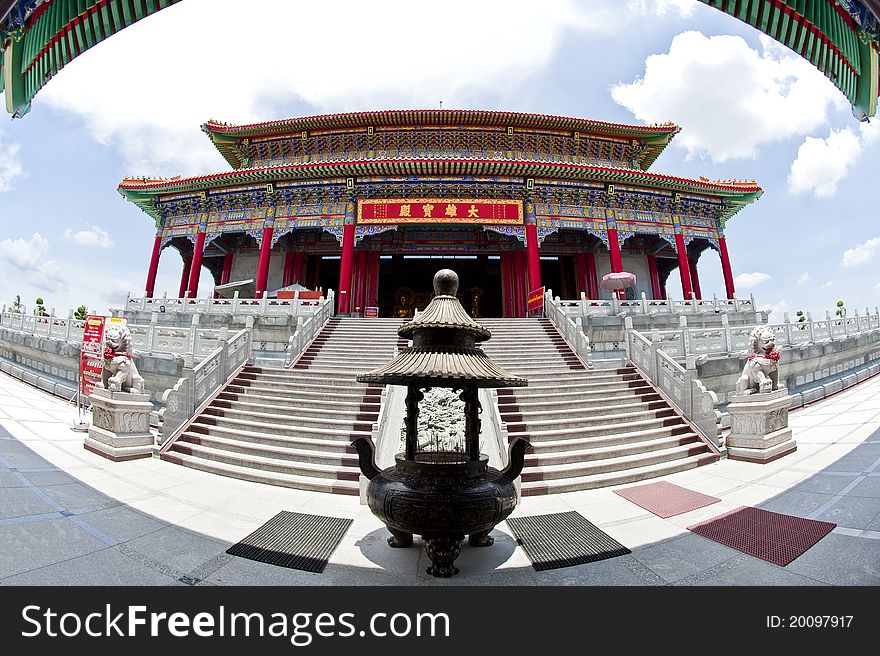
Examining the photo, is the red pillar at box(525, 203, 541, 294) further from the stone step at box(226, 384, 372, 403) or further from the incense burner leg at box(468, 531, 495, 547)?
the incense burner leg at box(468, 531, 495, 547)

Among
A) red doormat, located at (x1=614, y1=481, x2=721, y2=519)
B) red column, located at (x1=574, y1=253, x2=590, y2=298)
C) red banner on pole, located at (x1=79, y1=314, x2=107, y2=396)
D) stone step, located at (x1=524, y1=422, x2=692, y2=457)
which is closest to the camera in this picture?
red doormat, located at (x1=614, y1=481, x2=721, y2=519)

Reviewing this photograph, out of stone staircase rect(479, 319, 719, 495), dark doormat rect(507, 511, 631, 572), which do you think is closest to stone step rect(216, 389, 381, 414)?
stone staircase rect(479, 319, 719, 495)

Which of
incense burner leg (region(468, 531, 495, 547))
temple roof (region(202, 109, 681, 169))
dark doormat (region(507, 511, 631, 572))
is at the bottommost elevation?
dark doormat (region(507, 511, 631, 572))

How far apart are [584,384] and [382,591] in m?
7.33

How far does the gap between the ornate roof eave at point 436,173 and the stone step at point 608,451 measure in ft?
46.7

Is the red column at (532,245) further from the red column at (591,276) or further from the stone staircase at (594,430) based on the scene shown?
the stone staircase at (594,430)

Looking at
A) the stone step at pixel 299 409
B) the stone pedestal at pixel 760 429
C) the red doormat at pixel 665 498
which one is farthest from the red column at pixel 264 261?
the stone pedestal at pixel 760 429

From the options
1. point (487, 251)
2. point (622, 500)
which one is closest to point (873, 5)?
point (622, 500)

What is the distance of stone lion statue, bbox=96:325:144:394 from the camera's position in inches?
298

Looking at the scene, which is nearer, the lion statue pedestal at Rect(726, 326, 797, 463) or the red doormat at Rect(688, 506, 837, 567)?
the red doormat at Rect(688, 506, 837, 567)

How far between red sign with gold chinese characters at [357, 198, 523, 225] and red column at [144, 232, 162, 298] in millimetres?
11742

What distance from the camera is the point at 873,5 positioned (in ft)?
8.95

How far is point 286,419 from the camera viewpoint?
24.7 feet

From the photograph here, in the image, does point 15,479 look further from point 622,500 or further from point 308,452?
point 622,500
